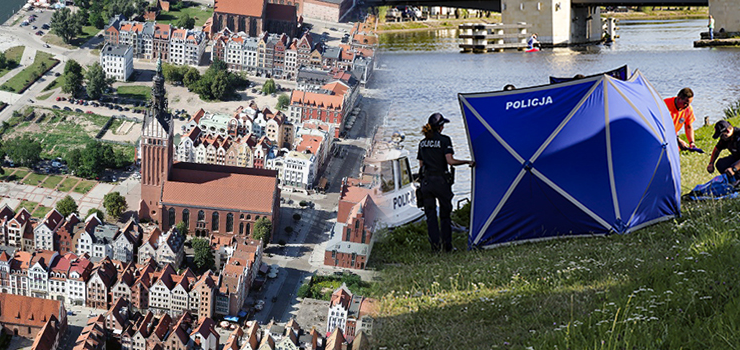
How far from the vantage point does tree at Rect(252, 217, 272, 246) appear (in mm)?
21688

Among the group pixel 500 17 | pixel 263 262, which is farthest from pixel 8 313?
pixel 500 17

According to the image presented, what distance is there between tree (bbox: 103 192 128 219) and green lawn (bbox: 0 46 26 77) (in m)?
14.3

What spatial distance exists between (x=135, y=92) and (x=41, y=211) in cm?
1018

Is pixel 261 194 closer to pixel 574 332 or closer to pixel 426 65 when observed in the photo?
pixel 426 65

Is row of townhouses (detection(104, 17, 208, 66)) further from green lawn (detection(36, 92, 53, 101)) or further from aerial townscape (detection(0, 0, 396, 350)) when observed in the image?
green lawn (detection(36, 92, 53, 101))

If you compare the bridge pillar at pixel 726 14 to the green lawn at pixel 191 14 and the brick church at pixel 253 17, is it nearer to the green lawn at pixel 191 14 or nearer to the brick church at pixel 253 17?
the brick church at pixel 253 17

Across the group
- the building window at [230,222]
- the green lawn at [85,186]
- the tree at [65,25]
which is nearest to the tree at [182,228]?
the building window at [230,222]

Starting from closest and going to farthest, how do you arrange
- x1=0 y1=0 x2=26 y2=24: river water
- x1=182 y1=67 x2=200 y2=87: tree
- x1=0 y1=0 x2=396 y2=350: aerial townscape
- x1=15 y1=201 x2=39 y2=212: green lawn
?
x1=0 y1=0 x2=396 y2=350: aerial townscape → x1=15 y1=201 x2=39 y2=212: green lawn → x1=182 y1=67 x2=200 y2=87: tree → x1=0 y1=0 x2=26 y2=24: river water

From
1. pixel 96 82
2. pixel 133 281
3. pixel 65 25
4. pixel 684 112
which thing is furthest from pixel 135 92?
pixel 684 112

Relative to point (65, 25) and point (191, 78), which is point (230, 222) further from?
point (65, 25)

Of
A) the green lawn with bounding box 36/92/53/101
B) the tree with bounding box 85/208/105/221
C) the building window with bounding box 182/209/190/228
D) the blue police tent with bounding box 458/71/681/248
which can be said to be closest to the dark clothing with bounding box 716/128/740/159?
the blue police tent with bounding box 458/71/681/248

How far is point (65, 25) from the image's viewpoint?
126ft

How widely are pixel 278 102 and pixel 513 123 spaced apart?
85.3 feet

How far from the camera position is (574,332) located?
416 centimetres
